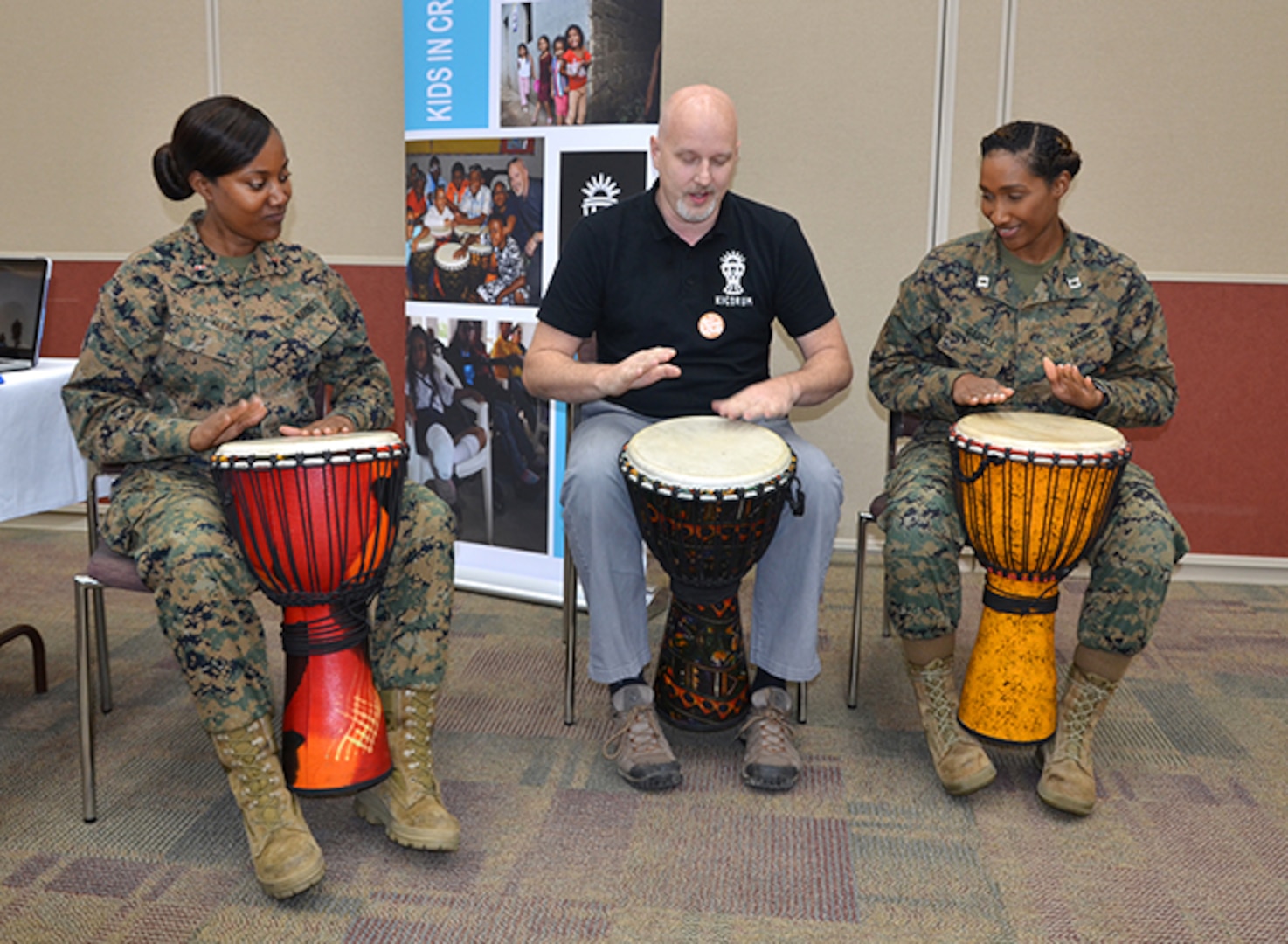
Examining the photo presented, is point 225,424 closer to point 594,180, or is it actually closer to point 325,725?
point 325,725

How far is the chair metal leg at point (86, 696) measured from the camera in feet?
5.91

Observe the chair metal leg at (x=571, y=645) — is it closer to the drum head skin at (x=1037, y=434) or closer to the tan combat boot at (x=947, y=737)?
the tan combat boot at (x=947, y=737)

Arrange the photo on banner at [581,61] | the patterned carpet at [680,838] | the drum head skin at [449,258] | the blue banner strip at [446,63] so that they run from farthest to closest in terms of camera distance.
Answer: the drum head skin at [449,258] → the blue banner strip at [446,63] → the photo on banner at [581,61] → the patterned carpet at [680,838]

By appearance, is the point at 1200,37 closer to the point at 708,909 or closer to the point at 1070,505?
the point at 1070,505

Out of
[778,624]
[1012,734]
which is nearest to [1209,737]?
[1012,734]

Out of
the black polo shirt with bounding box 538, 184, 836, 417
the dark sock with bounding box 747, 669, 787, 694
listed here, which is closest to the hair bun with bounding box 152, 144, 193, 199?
the black polo shirt with bounding box 538, 184, 836, 417

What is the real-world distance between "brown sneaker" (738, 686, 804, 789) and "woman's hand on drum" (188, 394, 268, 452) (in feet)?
3.61

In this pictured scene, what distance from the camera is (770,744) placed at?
2082mm

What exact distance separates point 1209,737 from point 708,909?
1271mm

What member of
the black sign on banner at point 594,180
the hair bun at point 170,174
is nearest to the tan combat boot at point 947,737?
the black sign on banner at point 594,180

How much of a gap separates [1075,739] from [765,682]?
59 centimetres

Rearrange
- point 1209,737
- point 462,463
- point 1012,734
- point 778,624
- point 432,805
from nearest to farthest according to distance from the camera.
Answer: point 432,805, point 1012,734, point 778,624, point 1209,737, point 462,463

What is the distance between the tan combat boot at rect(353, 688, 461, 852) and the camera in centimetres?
179

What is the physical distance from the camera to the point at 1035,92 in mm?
3273
